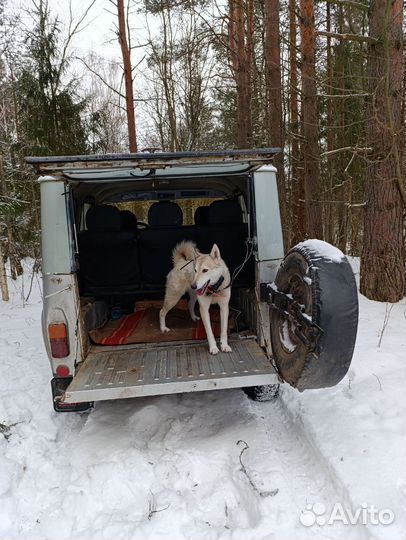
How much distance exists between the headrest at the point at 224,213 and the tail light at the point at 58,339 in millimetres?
2303

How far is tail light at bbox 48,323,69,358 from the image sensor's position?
337cm

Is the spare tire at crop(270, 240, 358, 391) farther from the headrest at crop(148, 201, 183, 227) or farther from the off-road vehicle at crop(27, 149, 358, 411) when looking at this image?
the headrest at crop(148, 201, 183, 227)

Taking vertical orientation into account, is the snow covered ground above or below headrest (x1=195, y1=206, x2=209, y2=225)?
below

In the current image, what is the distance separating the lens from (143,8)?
12.6 metres

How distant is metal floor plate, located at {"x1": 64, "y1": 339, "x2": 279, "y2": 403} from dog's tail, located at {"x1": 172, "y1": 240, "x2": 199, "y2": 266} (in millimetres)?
1005

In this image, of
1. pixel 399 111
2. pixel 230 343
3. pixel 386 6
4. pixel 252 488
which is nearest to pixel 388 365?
pixel 230 343

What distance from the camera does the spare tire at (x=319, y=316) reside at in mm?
2588

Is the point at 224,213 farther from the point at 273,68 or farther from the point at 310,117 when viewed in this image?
the point at 273,68

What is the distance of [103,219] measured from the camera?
14.8 feet

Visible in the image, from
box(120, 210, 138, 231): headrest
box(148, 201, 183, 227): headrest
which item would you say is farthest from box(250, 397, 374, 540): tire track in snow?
box(120, 210, 138, 231): headrest

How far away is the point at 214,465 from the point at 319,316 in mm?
1379

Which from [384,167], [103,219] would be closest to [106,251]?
[103,219]

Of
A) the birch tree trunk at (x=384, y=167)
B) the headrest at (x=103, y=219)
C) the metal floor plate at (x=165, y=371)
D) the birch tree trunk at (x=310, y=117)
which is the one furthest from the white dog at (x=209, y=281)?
the birch tree trunk at (x=310, y=117)

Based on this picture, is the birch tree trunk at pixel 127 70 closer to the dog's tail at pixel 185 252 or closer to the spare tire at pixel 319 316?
the dog's tail at pixel 185 252
